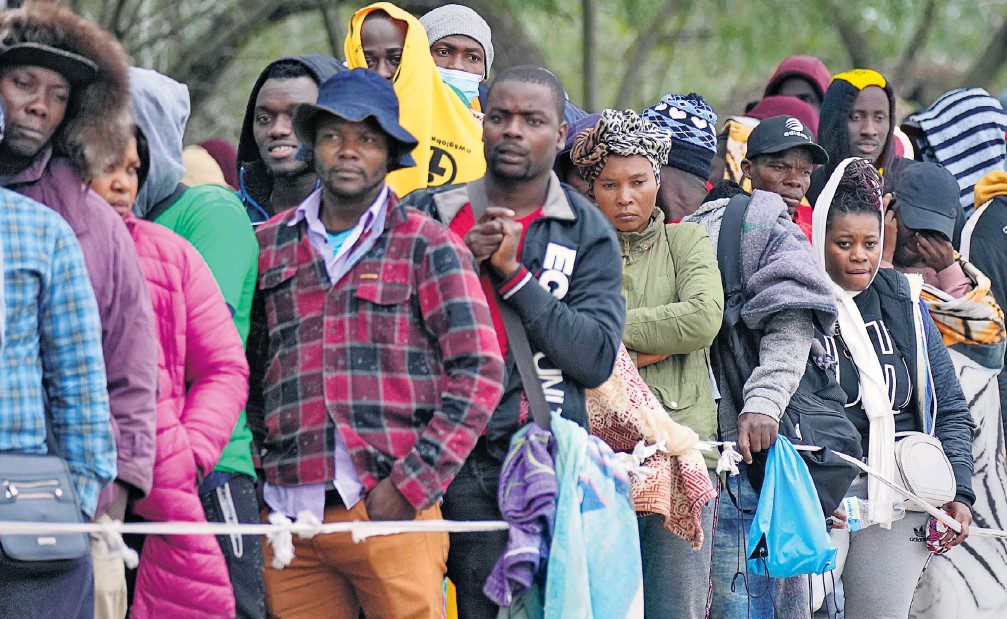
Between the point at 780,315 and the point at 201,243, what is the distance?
2.17 meters

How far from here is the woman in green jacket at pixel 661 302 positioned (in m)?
4.91

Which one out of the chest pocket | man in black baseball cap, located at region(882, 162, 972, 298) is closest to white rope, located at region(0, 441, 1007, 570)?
the chest pocket

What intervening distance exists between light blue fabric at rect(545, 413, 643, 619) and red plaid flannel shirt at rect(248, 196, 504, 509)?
1.12 feet

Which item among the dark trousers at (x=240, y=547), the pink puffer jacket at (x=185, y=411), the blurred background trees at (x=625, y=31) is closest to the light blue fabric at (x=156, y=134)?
the pink puffer jacket at (x=185, y=411)

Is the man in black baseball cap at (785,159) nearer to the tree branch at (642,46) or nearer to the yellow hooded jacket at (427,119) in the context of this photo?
the yellow hooded jacket at (427,119)

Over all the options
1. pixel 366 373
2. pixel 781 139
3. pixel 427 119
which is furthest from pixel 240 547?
pixel 781 139

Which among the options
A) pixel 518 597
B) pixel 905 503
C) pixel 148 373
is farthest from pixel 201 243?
pixel 905 503

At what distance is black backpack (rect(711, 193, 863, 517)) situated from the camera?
5.15 meters

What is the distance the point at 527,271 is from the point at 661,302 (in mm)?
1091

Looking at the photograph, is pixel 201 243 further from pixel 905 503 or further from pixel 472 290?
pixel 905 503

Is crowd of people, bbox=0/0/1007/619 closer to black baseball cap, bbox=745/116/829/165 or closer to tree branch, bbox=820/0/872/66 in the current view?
black baseball cap, bbox=745/116/829/165

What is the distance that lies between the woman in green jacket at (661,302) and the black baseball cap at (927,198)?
1759 millimetres

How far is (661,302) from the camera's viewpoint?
5.06 metres

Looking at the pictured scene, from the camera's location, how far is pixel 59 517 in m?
3.32
